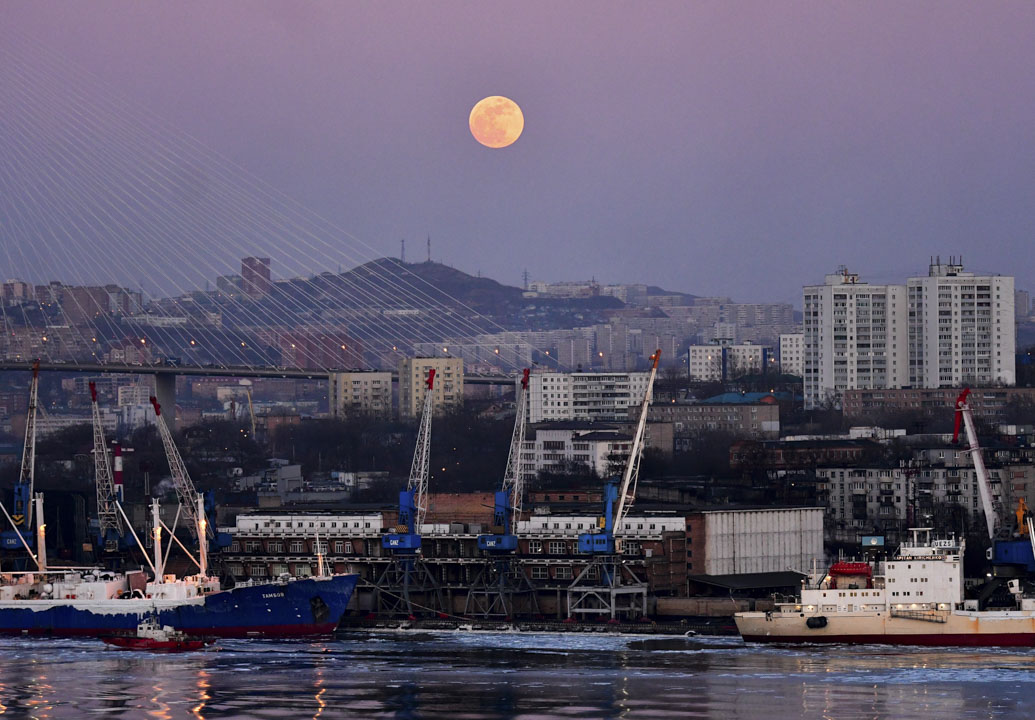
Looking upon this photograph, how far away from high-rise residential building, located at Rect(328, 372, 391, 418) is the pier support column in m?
7.17

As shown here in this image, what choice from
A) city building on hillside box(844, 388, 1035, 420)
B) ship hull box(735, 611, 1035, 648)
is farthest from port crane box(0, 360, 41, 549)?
city building on hillside box(844, 388, 1035, 420)

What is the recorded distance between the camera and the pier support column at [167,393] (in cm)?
6781

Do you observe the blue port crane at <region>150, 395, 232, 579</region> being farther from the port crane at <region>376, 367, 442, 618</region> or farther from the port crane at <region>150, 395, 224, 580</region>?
the port crane at <region>376, 367, 442, 618</region>

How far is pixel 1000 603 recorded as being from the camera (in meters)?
32.1

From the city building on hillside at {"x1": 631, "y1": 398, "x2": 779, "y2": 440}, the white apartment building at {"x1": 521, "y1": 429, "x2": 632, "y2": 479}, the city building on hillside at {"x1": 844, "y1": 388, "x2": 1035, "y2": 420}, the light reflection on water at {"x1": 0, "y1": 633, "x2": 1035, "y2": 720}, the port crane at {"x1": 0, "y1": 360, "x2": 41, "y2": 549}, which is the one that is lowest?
the light reflection on water at {"x1": 0, "y1": 633, "x2": 1035, "y2": 720}

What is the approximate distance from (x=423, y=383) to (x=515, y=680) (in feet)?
163

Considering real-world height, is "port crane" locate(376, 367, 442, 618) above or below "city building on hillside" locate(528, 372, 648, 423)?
below

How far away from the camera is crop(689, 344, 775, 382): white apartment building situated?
90812 mm

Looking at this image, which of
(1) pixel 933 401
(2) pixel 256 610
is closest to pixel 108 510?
(2) pixel 256 610

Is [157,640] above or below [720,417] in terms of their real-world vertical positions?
below

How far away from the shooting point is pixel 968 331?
231ft

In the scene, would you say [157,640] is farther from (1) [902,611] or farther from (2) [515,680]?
(1) [902,611]

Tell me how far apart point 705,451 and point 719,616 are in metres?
21.5

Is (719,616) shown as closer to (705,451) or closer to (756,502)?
(756,502)
